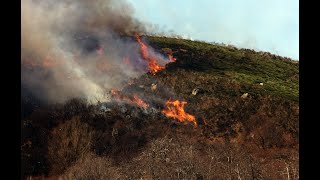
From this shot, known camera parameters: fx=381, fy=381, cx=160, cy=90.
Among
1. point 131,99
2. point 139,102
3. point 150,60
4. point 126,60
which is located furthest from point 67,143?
point 150,60

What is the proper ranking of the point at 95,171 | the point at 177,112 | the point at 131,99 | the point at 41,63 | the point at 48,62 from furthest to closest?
1. the point at 48,62
2. the point at 41,63
3. the point at 131,99
4. the point at 177,112
5. the point at 95,171

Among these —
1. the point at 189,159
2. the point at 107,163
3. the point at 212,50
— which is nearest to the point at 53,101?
the point at 107,163

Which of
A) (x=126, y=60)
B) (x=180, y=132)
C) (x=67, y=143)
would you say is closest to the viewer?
(x=67, y=143)

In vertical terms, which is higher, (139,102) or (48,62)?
(48,62)

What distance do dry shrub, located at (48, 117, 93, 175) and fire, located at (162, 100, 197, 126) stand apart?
1283 centimetres

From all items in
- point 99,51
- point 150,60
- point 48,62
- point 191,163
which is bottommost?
point 191,163

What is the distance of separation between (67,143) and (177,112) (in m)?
17.8

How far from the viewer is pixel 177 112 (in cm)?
5909

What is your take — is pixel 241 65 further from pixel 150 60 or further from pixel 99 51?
pixel 99 51

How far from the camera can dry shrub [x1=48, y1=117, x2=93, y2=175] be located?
4784cm

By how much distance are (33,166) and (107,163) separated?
11183 millimetres

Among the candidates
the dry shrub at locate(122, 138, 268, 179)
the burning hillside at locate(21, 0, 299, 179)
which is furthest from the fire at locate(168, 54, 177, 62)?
the dry shrub at locate(122, 138, 268, 179)

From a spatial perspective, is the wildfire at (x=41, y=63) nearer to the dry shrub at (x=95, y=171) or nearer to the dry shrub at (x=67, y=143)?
the dry shrub at (x=67, y=143)
